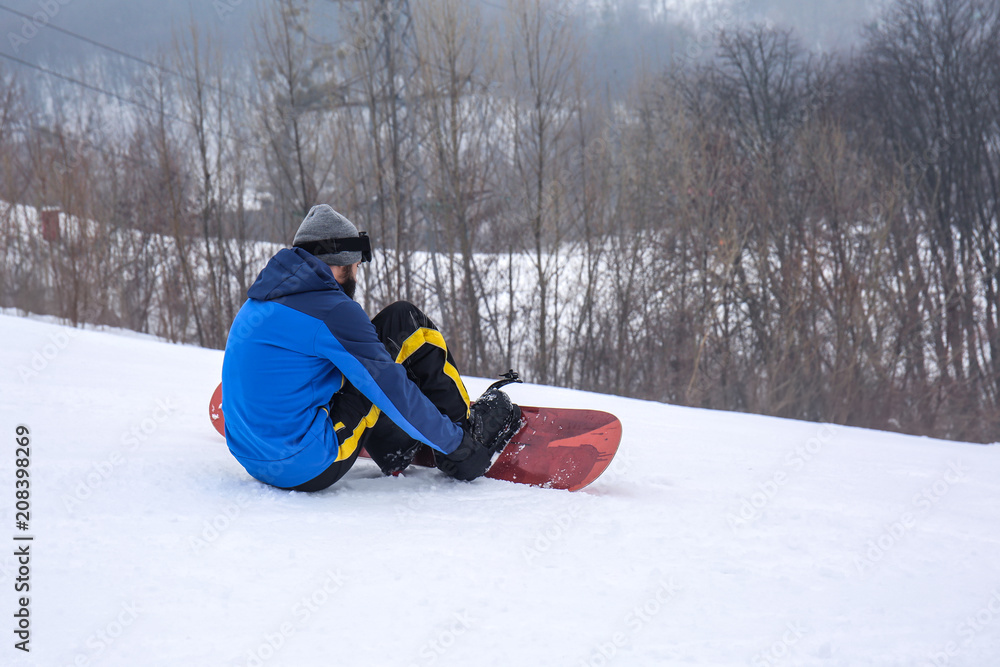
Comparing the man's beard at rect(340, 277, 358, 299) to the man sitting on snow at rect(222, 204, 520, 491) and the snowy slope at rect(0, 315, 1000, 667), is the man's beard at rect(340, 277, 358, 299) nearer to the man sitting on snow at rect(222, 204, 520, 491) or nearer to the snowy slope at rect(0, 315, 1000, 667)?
the man sitting on snow at rect(222, 204, 520, 491)

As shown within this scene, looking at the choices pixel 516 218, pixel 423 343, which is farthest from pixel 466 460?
pixel 516 218

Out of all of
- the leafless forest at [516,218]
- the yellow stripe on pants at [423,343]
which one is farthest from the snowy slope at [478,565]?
the leafless forest at [516,218]

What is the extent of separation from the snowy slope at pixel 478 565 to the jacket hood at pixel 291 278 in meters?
0.60

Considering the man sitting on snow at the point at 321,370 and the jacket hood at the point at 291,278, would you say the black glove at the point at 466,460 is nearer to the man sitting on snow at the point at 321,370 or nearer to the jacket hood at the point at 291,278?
the man sitting on snow at the point at 321,370

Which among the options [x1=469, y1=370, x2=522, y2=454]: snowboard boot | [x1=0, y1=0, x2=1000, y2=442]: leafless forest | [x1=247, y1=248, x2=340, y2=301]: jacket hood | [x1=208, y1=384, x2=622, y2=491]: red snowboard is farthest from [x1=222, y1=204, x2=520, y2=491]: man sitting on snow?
[x1=0, y1=0, x2=1000, y2=442]: leafless forest

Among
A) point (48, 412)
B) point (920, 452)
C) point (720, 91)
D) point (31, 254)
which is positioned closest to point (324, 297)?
point (48, 412)

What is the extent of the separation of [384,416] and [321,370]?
315 millimetres

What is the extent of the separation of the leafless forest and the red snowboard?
6.95 metres

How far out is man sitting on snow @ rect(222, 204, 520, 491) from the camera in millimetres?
1748

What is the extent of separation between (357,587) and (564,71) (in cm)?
881

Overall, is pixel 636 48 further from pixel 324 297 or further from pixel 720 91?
pixel 324 297

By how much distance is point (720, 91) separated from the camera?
1374cm

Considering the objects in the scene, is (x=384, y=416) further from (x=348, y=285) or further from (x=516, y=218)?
(x=516, y=218)

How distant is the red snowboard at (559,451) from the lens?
2.17m
